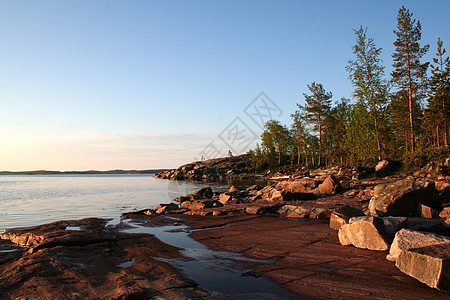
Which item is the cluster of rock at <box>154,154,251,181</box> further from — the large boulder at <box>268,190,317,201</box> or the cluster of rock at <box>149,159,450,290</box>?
the large boulder at <box>268,190,317,201</box>

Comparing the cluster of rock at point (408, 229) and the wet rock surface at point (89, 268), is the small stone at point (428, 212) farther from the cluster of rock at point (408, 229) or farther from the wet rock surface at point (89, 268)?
the wet rock surface at point (89, 268)

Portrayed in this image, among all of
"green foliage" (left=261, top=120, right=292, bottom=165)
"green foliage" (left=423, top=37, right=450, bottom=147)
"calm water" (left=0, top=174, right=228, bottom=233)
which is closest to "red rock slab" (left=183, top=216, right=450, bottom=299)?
"calm water" (left=0, top=174, right=228, bottom=233)

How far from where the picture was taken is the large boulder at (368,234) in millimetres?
7867

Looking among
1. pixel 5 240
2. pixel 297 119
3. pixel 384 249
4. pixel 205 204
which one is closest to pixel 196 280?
pixel 384 249

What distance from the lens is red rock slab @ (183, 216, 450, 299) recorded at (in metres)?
5.62

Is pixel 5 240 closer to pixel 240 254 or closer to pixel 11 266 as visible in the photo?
pixel 11 266

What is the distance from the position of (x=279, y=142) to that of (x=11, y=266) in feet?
271

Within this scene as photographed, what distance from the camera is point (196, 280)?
6.53 m

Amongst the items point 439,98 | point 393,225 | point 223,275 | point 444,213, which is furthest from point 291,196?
point 439,98

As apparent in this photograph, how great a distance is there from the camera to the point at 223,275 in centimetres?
685

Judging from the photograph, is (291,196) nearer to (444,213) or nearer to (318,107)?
(444,213)

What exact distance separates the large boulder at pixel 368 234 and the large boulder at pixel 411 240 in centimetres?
66

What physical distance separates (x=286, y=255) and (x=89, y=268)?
489 centimetres

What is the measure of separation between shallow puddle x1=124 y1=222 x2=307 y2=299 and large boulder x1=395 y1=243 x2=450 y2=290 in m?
2.35
